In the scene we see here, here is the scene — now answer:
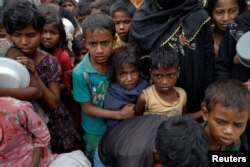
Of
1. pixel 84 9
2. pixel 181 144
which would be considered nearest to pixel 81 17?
pixel 84 9

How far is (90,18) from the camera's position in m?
2.36

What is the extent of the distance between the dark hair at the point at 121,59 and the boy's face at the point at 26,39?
1.52 feet

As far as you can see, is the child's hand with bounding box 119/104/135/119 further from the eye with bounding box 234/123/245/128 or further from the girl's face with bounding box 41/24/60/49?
the girl's face with bounding box 41/24/60/49

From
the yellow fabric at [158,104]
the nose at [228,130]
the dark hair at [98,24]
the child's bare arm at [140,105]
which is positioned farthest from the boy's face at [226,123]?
the dark hair at [98,24]

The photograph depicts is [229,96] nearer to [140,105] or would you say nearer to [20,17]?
[140,105]

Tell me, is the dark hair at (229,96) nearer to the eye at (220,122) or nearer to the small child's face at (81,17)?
the eye at (220,122)

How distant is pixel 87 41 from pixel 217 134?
0.96 metres

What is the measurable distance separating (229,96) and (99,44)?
83cm

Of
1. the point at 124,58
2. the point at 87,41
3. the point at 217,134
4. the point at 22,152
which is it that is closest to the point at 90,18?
the point at 87,41

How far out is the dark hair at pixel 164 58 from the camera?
7.07ft

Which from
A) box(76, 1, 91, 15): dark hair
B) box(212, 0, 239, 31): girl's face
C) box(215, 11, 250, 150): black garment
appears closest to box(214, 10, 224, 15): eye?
box(212, 0, 239, 31): girl's face

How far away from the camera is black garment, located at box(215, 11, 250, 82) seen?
2275mm

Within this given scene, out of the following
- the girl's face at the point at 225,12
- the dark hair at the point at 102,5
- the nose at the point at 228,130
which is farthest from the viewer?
the dark hair at the point at 102,5

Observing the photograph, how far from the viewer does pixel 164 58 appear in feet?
7.05
